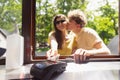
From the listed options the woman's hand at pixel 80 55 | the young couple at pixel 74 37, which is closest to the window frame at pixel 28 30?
the young couple at pixel 74 37

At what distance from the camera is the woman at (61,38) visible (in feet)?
4.75

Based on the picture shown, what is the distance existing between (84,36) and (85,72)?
1.27ft

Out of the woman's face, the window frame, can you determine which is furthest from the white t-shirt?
the window frame

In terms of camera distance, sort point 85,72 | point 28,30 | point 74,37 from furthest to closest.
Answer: point 74,37 → point 28,30 → point 85,72

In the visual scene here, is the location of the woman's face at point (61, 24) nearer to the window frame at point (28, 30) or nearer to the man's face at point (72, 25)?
the man's face at point (72, 25)

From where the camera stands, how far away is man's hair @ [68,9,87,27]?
1.48 meters

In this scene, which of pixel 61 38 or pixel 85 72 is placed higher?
pixel 61 38

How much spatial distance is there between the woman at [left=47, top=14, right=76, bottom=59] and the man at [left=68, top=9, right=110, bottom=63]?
45mm

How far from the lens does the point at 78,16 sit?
1500 millimetres

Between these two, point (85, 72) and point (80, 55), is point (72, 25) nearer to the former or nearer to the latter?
point (80, 55)

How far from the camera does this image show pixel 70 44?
4.81 ft

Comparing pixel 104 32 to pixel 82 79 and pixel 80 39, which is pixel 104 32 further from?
pixel 82 79

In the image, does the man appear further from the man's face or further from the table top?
the table top

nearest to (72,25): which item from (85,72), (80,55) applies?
(80,55)
